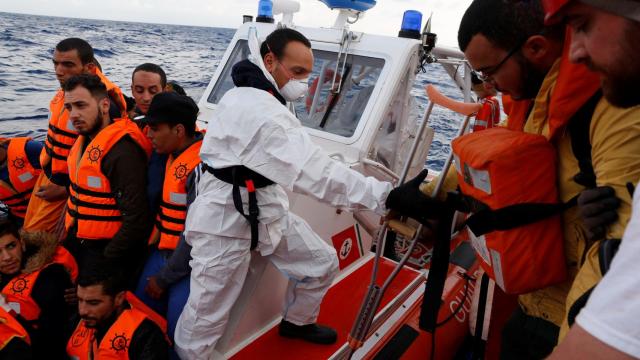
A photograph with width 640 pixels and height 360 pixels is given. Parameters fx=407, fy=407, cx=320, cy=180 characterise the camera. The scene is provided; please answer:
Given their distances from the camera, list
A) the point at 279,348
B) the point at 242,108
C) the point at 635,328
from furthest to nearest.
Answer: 1. the point at 279,348
2. the point at 242,108
3. the point at 635,328

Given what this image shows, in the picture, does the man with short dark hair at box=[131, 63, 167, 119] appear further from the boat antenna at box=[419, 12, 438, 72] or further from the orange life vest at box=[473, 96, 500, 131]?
the orange life vest at box=[473, 96, 500, 131]

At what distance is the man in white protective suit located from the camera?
5.28 feet

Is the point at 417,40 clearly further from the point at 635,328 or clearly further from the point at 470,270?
the point at 635,328

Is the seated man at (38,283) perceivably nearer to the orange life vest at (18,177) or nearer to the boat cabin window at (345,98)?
the orange life vest at (18,177)

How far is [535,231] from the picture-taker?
1.03 m

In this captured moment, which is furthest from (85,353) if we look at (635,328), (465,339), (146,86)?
(465,339)

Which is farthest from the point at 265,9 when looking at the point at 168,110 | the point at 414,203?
the point at 414,203

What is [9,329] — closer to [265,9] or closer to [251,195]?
[251,195]

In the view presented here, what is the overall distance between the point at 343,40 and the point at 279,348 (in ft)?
6.99

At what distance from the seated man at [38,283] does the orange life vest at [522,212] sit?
2.07 m

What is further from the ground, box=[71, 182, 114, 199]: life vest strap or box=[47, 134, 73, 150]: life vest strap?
box=[71, 182, 114, 199]: life vest strap

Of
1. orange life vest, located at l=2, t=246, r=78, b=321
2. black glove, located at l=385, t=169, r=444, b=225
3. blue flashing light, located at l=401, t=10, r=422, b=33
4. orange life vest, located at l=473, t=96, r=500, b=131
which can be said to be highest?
blue flashing light, located at l=401, t=10, r=422, b=33

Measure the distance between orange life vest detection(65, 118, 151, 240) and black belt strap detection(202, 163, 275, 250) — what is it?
70 cm

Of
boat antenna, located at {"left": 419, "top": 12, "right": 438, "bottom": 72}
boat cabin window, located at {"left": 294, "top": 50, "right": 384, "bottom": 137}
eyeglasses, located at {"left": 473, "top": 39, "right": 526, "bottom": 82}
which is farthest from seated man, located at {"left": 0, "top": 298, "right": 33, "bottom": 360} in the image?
boat antenna, located at {"left": 419, "top": 12, "right": 438, "bottom": 72}
